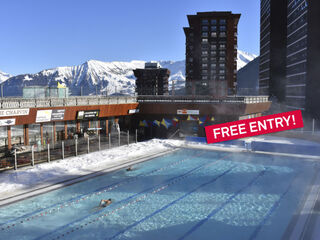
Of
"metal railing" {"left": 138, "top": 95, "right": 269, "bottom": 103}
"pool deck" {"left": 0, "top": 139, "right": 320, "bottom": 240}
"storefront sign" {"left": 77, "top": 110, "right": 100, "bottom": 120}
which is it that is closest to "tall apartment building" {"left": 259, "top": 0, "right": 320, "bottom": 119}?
"metal railing" {"left": 138, "top": 95, "right": 269, "bottom": 103}

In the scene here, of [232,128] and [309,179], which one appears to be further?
[232,128]

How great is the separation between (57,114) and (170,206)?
1585 cm

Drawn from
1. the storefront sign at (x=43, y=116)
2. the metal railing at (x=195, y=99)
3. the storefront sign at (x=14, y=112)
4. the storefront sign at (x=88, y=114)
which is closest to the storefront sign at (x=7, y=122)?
the storefront sign at (x=14, y=112)

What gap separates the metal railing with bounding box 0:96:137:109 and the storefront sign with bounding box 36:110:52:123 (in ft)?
1.90

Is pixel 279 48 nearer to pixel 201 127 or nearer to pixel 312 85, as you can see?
pixel 312 85

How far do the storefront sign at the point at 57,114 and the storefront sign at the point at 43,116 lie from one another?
383 mm

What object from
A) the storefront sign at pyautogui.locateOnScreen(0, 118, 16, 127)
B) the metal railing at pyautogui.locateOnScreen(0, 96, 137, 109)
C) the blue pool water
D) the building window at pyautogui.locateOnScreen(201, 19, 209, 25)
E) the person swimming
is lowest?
the blue pool water

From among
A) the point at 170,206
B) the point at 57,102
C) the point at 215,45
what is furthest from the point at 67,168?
the point at 215,45

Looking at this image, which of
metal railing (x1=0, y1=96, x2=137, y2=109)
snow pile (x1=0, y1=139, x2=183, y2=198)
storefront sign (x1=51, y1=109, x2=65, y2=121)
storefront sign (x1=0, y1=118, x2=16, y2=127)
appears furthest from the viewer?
storefront sign (x1=51, y1=109, x2=65, y2=121)

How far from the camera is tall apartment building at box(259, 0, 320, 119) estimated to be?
58750 millimetres

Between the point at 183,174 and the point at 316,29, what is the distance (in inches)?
2068

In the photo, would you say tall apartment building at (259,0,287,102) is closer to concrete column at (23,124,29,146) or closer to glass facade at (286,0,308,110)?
glass facade at (286,0,308,110)

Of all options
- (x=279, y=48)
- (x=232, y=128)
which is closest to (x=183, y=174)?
(x=232, y=128)

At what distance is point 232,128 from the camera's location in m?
31.5
